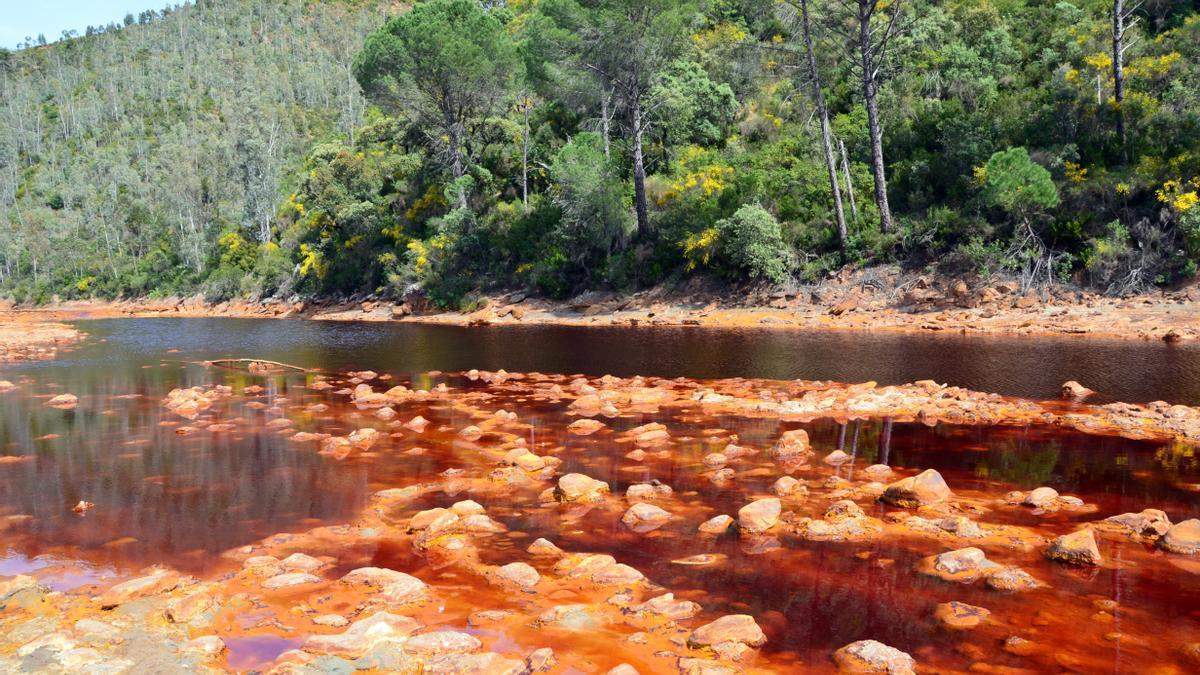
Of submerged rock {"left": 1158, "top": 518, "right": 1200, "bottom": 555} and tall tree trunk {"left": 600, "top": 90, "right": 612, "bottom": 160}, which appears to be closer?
submerged rock {"left": 1158, "top": 518, "right": 1200, "bottom": 555}

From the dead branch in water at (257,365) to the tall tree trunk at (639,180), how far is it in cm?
2165

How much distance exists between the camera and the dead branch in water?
26.8m

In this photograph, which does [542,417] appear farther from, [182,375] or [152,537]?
[182,375]

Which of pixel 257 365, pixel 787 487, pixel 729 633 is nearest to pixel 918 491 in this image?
pixel 787 487

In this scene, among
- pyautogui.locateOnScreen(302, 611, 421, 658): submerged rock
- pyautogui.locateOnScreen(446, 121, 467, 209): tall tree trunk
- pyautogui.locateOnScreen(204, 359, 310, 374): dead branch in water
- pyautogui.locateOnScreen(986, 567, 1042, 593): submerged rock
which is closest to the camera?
pyautogui.locateOnScreen(302, 611, 421, 658): submerged rock

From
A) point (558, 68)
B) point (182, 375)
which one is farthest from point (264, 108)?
point (182, 375)

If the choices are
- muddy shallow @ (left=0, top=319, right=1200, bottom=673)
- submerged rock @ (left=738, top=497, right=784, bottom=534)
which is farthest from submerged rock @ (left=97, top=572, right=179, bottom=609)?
submerged rock @ (left=738, top=497, right=784, bottom=534)

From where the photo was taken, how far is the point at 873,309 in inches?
1308

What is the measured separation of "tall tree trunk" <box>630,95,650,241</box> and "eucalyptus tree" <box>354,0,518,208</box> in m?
13.9

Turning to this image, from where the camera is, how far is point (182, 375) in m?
25.9

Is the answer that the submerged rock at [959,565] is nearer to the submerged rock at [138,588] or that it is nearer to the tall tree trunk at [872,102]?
the submerged rock at [138,588]

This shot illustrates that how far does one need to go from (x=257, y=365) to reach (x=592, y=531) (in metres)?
21.8

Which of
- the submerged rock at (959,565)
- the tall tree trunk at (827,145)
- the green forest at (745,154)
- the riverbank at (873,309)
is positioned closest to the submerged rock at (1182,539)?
the submerged rock at (959,565)

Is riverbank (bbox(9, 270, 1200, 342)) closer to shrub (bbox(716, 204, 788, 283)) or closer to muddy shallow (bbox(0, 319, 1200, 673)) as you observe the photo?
shrub (bbox(716, 204, 788, 283))
